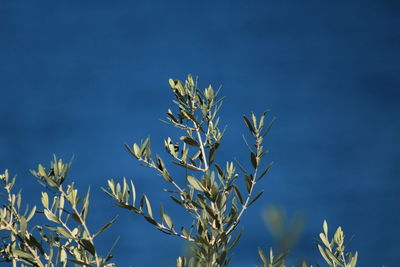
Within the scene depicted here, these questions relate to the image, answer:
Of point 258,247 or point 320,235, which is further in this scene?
point 320,235

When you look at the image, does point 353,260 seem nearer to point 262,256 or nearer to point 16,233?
point 262,256

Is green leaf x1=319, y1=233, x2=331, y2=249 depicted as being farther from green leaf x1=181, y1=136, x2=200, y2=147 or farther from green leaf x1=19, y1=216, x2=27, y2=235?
green leaf x1=19, y1=216, x2=27, y2=235

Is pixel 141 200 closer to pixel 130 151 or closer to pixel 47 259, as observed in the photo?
pixel 130 151

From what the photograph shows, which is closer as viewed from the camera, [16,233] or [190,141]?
[16,233]

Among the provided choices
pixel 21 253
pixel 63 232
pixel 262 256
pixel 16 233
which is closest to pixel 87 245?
pixel 63 232

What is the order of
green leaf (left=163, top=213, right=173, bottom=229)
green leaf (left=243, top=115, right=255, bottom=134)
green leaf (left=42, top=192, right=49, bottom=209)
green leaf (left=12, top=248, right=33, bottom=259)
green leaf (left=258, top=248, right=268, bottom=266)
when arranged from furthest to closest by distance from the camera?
green leaf (left=243, top=115, right=255, bottom=134) < green leaf (left=163, top=213, right=173, bottom=229) < green leaf (left=42, top=192, right=49, bottom=209) < green leaf (left=12, top=248, right=33, bottom=259) < green leaf (left=258, top=248, right=268, bottom=266)

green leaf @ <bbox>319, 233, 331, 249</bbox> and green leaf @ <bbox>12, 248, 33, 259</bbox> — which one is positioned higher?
green leaf @ <bbox>319, 233, 331, 249</bbox>

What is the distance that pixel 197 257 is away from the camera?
2.19m

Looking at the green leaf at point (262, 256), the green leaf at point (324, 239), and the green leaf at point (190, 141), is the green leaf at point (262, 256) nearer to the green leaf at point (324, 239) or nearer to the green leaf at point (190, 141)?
the green leaf at point (324, 239)

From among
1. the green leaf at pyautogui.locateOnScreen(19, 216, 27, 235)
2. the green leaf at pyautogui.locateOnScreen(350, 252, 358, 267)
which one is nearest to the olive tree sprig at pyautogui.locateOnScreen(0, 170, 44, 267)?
the green leaf at pyautogui.locateOnScreen(19, 216, 27, 235)

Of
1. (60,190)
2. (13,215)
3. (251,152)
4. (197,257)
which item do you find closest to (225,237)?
(197,257)

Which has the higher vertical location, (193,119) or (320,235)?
(193,119)

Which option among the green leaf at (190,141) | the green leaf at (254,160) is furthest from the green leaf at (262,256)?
the green leaf at (190,141)

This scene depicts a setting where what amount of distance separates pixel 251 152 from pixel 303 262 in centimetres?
78
